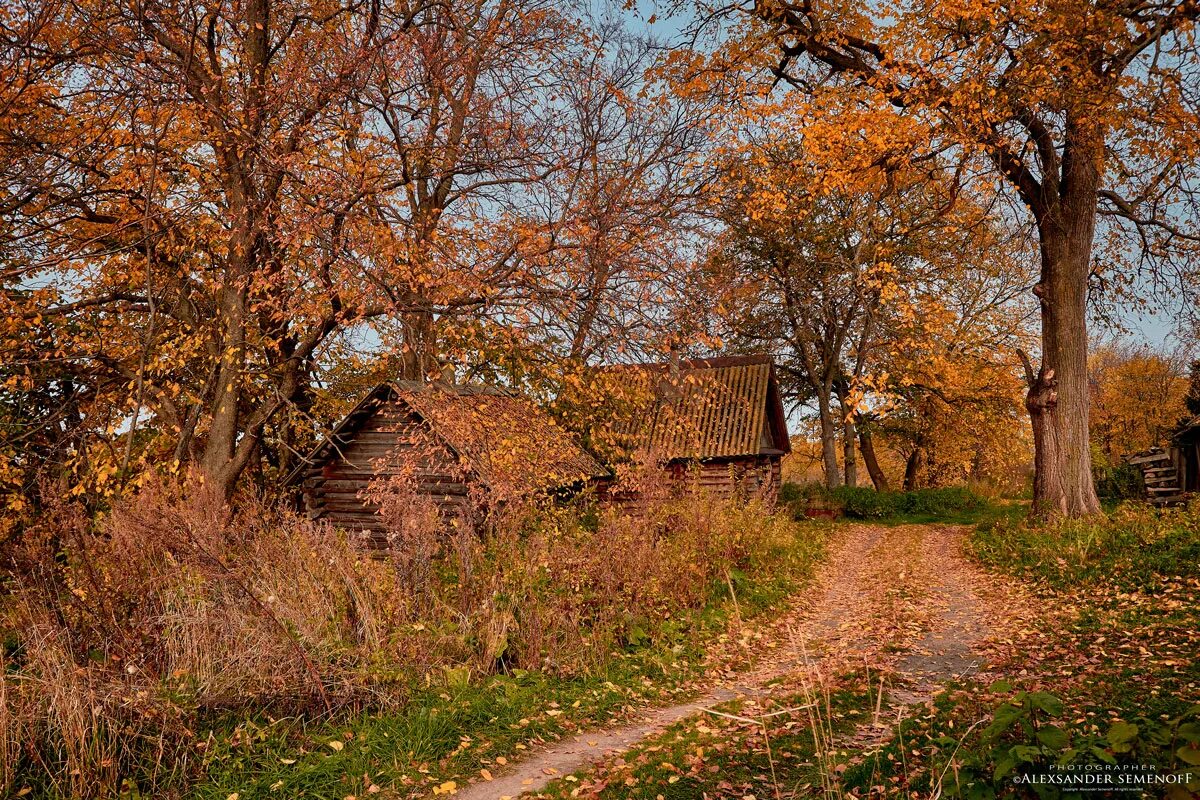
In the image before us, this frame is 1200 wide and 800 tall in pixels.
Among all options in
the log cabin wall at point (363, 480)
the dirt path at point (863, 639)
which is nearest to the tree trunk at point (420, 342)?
Answer: the log cabin wall at point (363, 480)

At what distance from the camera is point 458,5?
1552 centimetres

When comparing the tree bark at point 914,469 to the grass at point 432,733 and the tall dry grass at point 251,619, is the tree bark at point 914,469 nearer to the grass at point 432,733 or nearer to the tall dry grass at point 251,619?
the tall dry grass at point 251,619

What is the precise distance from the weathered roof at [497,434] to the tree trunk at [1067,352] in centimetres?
975

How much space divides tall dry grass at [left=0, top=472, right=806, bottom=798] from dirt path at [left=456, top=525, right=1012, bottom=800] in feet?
4.49

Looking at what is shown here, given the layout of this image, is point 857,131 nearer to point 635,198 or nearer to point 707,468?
point 635,198

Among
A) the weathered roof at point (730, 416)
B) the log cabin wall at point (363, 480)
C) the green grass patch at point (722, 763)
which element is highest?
the weathered roof at point (730, 416)

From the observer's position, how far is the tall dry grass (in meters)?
5.17

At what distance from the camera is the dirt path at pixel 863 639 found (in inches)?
231

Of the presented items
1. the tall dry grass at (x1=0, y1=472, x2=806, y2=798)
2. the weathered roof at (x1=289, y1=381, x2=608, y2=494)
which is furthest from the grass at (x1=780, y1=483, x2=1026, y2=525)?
the tall dry grass at (x1=0, y1=472, x2=806, y2=798)

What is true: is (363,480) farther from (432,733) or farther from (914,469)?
(914,469)

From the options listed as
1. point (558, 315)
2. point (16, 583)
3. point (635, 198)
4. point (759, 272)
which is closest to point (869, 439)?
point (759, 272)

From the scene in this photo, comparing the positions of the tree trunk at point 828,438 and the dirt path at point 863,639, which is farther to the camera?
the tree trunk at point 828,438

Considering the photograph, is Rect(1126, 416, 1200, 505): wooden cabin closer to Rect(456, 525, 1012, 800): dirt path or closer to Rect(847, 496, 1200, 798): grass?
Rect(847, 496, 1200, 798): grass

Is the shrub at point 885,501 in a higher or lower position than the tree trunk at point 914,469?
lower
